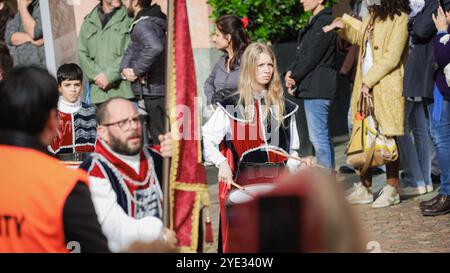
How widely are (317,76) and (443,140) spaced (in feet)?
4.42

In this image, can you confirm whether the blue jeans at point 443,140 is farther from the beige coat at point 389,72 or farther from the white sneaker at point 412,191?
the white sneaker at point 412,191

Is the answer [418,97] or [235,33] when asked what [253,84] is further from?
[418,97]

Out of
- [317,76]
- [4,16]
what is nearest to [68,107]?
[4,16]

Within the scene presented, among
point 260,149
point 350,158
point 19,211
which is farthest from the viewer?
point 350,158

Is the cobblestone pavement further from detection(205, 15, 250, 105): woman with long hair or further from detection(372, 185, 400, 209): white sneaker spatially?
detection(205, 15, 250, 105): woman with long hair

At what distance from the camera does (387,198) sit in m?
8.59

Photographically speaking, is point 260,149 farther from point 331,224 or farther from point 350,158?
point 331,224

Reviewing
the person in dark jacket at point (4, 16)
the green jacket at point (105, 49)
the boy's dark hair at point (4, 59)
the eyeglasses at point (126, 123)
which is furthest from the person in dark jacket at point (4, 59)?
the eyeglasses at point (126, 123)

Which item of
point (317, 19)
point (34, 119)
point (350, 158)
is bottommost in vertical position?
point (350, 158)

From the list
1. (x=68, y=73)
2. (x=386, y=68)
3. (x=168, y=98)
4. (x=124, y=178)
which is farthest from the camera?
(x=386, y=68)

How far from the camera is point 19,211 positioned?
3418 millimetres

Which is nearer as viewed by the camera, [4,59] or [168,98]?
[168,98]

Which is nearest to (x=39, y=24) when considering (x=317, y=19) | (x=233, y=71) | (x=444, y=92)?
(x=233, y=71)

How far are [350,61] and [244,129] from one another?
139 inches
